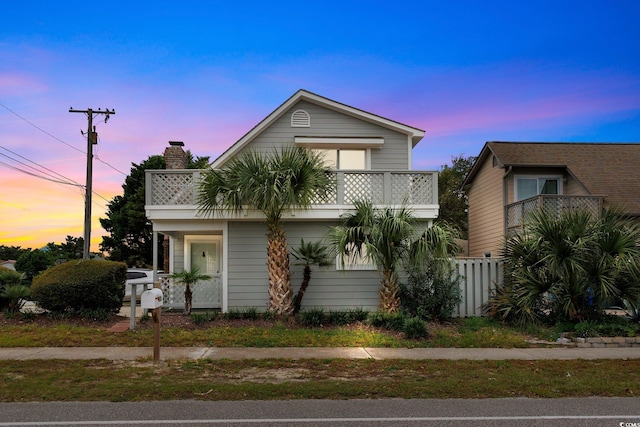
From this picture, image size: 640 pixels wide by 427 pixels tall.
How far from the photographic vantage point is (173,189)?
588 inches

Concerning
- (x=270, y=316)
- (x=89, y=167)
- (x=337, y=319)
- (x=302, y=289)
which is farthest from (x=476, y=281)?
(x=89, y=167)

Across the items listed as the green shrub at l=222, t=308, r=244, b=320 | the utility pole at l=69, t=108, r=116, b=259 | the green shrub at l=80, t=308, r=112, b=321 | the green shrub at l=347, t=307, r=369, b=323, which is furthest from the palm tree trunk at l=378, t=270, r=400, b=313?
the utility pole at l=69, t=108, r=116, b=259

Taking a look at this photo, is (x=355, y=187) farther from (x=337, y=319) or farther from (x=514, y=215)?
(x=514, y=215)

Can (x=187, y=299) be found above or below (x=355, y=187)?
below

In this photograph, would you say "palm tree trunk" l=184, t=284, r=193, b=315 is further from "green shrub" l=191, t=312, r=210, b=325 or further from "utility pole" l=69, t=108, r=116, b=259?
"utility pole" l=69, t=108, r=116, b=259

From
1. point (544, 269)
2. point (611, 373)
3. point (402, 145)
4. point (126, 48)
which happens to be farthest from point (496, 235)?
point (126, 48)

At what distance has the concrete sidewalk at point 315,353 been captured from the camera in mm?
9789

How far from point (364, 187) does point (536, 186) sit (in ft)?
29.9

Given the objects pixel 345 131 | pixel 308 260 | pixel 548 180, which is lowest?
pixel 308 260

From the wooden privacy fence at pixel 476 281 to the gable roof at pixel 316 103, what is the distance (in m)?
5.22

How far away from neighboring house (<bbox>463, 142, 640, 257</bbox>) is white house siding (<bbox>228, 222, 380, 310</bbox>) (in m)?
6.52

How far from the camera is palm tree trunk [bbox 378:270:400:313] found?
1332 cm

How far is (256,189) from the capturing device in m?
13.1

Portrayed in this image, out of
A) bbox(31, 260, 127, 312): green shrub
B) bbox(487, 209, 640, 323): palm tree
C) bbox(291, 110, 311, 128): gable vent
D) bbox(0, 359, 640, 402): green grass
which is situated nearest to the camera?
bbox(0, 359, 640, 402): green grass
